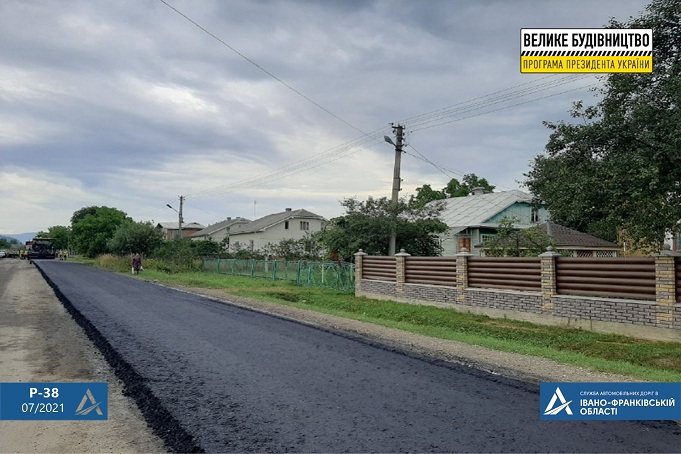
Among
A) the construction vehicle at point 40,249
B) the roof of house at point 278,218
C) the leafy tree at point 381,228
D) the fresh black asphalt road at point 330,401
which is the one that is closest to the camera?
the fresh black asphalt road at point 330,401

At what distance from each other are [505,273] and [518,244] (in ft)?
18.4

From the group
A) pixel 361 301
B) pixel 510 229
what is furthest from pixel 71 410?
pixel 510 229

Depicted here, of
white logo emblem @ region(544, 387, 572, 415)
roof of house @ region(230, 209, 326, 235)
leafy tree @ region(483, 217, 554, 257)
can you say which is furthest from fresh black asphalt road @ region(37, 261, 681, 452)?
roof of house @ region(230, 209, 326, 235)

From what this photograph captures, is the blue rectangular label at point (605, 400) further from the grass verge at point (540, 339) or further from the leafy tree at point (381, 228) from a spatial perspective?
the leafy tree at point (381, 228)

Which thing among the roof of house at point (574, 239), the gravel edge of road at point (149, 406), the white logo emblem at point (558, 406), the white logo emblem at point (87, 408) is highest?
the roof of house at point (574, 239)

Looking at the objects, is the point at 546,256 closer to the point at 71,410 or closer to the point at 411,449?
the point at 411,449

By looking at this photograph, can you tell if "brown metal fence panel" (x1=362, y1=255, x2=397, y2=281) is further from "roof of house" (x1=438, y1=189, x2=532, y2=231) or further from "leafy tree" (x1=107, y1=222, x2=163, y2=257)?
"leafy tree" (x1=107, y1=222, x2=163, y2=257)

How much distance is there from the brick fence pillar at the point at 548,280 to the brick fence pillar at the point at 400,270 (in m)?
6.36

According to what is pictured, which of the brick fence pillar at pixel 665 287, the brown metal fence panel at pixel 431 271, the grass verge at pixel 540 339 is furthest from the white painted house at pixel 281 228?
the brick fence pillar at pixel 665 287

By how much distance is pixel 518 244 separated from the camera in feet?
68.7

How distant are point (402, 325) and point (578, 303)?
418 cm

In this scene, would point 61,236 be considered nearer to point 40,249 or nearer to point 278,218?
point 40,249

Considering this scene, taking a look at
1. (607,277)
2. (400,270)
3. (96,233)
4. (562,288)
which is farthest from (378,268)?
(96,233)

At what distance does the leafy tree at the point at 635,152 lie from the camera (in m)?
12.9
